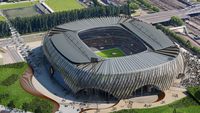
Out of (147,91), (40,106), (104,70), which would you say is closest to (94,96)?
(104,70)

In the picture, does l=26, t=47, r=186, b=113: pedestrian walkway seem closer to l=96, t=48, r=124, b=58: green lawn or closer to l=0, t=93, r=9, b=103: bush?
l=0, t=93, r=9, b=103: bush

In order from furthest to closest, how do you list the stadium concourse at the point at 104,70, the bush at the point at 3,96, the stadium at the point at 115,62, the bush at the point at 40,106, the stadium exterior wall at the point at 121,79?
the bush at the point at 3,96 < the stadium concourse at the point at 104,70 < the stadium at the point at 115,62 < the stadium exterior wall at the point at 121,79 < the bush at the point at 40,106

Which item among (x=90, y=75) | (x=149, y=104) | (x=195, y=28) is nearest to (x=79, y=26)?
(x=90, y=75)

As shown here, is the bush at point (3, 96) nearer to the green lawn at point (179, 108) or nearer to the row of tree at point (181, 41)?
the green lawn at point (179, 108)

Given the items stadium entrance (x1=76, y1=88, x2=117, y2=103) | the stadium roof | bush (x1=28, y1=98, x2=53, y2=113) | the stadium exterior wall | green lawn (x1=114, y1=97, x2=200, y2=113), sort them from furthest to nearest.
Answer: the stadium roof < stadium entrance (x1=76, y1=88, x2=117, y2=103) < the stadium exterior wall < bush (x1=28, y1=98, x2=53, y2=113) < green lawn (x1=114, y1=97, x2=200, y2=113)

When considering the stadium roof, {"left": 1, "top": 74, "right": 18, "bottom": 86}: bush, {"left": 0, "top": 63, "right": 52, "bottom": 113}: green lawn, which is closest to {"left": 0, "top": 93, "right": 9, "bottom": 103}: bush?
{"left": 0, "top": 63, "right": 52, "bottom": 113}: green lawn

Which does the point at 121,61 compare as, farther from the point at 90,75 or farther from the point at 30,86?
the point at 30,86

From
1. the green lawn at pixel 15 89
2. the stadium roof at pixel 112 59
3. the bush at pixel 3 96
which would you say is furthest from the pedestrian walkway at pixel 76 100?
the bush at pixel 3 96
